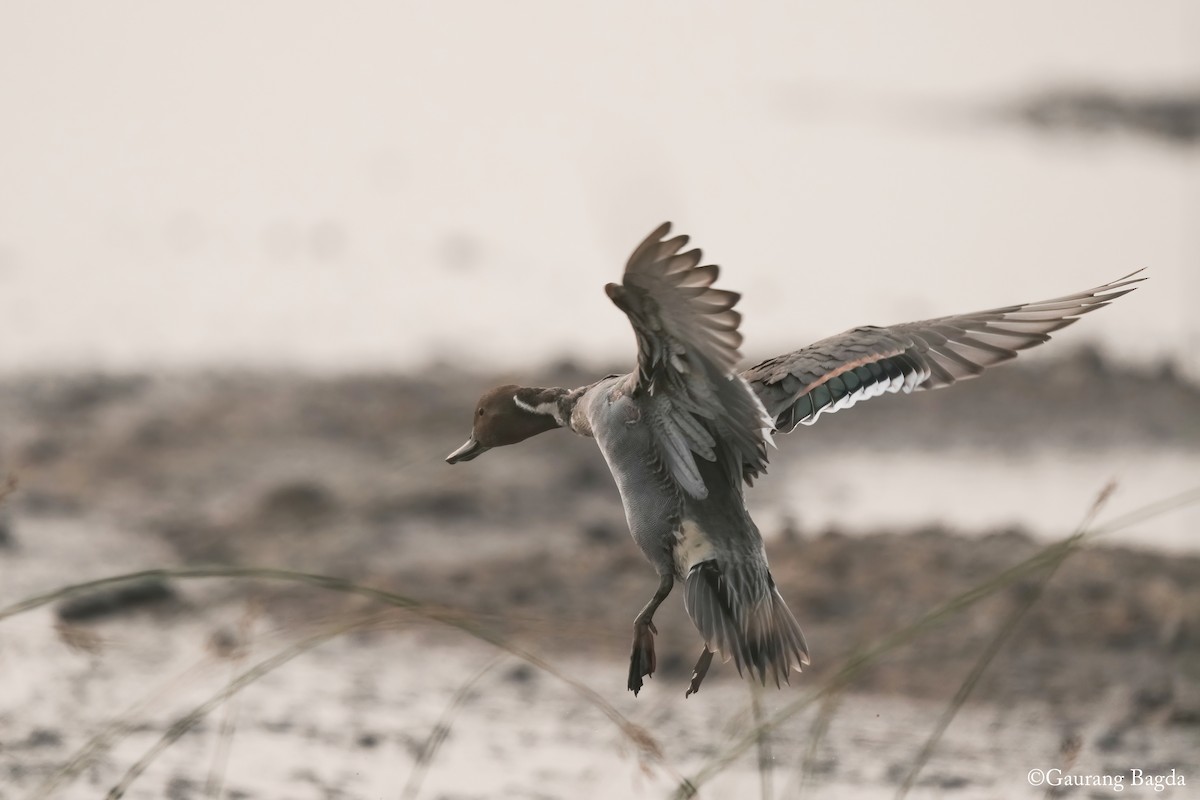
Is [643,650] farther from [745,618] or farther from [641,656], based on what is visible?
[745,618]

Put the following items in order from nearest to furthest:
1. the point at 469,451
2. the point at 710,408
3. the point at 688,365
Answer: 1. the point at 688,365
2. the point at 710,408
3. the point at 469,451

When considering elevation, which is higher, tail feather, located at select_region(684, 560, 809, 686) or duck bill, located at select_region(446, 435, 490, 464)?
duck bill, located at select_region(446, 435, 490, 464)

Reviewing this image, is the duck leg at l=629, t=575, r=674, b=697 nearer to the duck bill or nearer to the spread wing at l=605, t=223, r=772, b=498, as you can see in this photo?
the spread wing at l=605, t=223, r=772, b=498

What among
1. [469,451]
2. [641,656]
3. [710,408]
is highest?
[469,451]

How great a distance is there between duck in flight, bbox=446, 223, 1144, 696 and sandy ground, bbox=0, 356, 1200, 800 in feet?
1.19

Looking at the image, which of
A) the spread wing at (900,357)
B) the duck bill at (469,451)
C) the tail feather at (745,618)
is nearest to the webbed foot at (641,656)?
the tail feather at (745,618)

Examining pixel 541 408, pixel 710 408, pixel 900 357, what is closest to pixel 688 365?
pixel 710 408

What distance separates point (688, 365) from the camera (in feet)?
13.2

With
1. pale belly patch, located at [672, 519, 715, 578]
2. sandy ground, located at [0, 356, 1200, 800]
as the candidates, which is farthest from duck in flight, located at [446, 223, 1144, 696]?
sandy ground, located at [0, 356, 1200, 800]

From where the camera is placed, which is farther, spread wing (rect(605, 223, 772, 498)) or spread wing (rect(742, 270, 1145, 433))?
spread wing (rect(742, 270, 1145, 433))

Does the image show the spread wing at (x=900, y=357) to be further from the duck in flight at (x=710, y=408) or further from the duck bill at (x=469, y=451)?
the duck bill at (x=469, y=451)

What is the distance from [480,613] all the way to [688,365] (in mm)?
923

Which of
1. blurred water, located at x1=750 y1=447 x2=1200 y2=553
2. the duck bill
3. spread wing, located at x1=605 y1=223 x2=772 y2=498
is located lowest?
spread wing, located at x1=605 y1=223 x2=772 y2=498

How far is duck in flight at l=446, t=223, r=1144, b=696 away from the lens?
387cm
